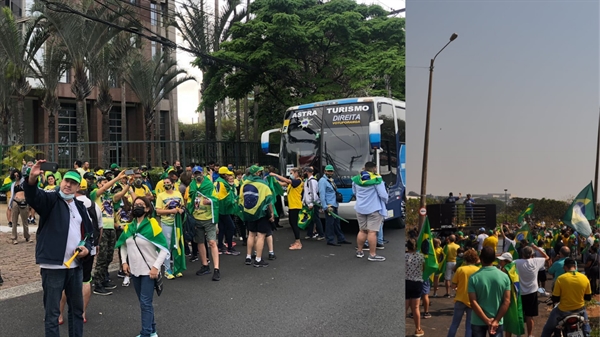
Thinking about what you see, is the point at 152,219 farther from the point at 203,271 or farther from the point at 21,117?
the point at 21,117

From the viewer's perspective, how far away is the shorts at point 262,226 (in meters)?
5.51

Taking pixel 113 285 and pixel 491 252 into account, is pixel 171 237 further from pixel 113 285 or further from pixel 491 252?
pixel 491 252

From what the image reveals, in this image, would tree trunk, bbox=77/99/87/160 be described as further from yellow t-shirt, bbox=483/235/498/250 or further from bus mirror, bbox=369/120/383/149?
yellow t-shirt, bbox=483/235/498/250

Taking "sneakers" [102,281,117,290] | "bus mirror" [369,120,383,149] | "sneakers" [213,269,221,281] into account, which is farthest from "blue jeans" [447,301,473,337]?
"sneakers" [102,281,117,290]

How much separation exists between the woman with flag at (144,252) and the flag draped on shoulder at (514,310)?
335 centimetres

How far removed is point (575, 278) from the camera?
2.36 feet

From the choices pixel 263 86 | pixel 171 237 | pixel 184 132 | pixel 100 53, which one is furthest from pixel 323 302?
pixel 100 53

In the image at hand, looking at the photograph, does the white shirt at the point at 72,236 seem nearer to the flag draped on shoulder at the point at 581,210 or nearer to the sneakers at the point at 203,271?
the sneakers at the point at 203,271

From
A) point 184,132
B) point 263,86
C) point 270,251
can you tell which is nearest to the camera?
point 263,86

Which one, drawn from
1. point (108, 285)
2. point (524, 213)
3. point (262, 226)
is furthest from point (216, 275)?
point (524, 213)

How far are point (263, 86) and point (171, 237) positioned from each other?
12.6ft

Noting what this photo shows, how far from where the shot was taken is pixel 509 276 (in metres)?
0.71

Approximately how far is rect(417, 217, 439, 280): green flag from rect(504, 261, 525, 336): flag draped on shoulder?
107 mm

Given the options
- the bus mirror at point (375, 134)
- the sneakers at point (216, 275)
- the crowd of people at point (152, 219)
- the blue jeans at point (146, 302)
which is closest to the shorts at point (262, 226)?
the crowd of people at point (152, 219)
